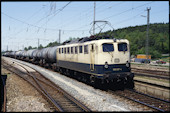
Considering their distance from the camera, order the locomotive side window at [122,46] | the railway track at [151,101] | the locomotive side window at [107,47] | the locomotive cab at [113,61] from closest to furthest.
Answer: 1. the railway track at [151,101]
2. the locomotive cab at [113,61]
3. the locomotive side window at [107,47]
4. the locomotive side window at [122,46]

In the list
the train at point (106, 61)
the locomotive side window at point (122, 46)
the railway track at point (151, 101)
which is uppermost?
the locomotive side window at point (122, 46)

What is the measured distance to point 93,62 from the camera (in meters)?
12.2

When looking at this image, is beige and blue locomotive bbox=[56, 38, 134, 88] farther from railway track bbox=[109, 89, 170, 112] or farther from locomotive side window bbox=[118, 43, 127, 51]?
railway track bbox=[109, 89, 170, 112]

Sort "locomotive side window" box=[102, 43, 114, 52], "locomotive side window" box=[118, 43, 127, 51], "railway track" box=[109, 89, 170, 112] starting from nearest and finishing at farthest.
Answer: "railway track" box=[109, 89, 170, 112] → "locomotive side window" box=[102, 43, 114, 52] → "locomotive side window" box=[118, 43, 127, 51]

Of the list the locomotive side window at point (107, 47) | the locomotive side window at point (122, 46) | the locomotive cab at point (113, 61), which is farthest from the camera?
the locomotive side window at point (122, 46)

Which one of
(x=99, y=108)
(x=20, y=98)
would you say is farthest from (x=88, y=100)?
(x=20, y=98)

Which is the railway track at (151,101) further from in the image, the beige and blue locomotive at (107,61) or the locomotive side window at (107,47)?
the locomotive side window at (107,47)

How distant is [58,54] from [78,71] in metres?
6.09

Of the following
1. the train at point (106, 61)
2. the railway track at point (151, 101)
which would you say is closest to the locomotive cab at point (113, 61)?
the train at point (106, 61)

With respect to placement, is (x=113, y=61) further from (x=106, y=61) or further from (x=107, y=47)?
(x=107, y=47)

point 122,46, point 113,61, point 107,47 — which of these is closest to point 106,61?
point 113,61

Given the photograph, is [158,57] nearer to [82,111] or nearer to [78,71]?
[78,71]

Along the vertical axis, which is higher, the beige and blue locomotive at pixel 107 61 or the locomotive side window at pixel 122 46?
the locomotive side window at pixel 122 46

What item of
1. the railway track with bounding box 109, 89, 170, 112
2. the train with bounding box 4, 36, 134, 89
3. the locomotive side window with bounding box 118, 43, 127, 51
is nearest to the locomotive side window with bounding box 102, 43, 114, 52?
the train with bounding box 4, 36, 134, 89
